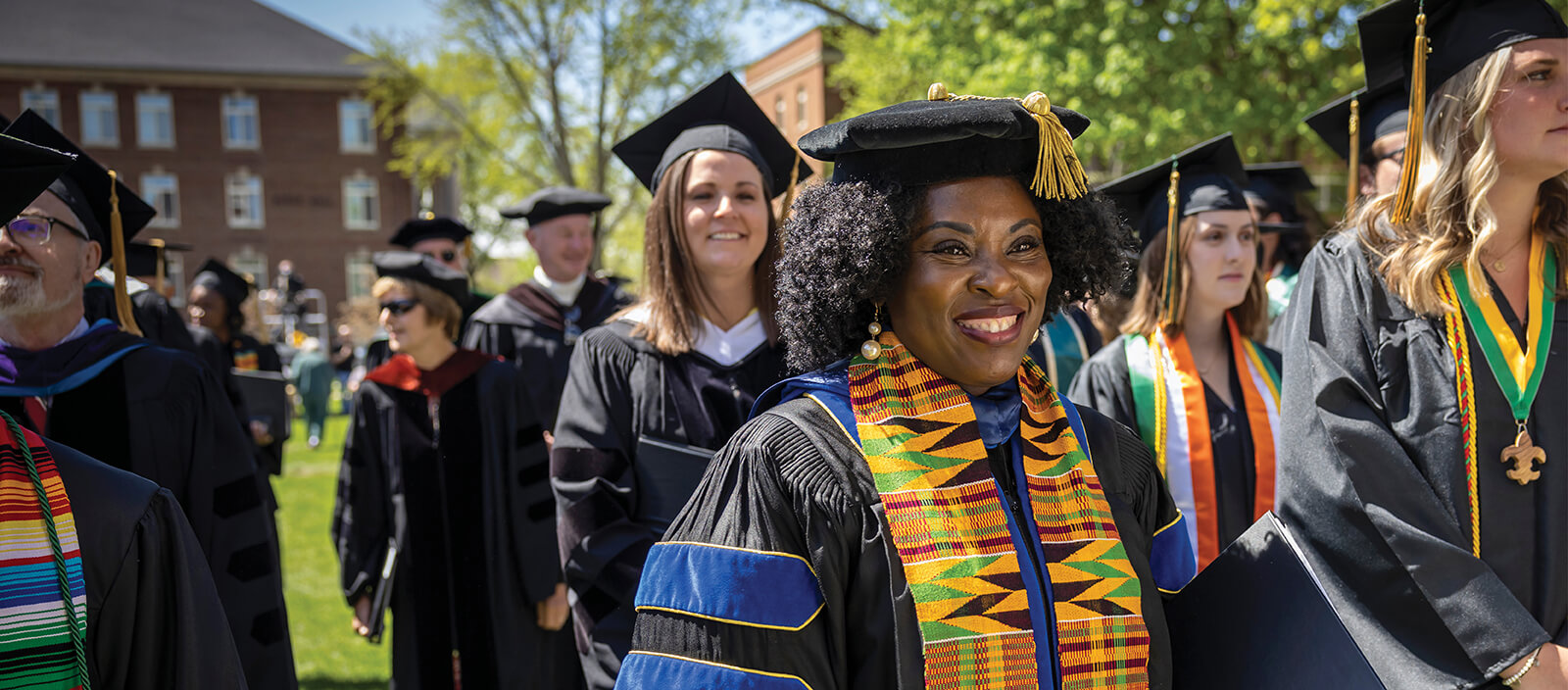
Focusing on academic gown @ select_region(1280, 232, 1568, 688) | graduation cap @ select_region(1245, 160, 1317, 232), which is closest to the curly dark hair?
academic gown @ select_region(1280, 232, 1568, 688)

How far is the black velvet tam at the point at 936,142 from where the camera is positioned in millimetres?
1529

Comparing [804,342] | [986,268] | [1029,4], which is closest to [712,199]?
[804,342]

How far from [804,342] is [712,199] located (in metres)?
1.31

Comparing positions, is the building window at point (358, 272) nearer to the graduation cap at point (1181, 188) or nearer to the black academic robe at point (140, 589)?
the graduation cap at point (1181, 188)

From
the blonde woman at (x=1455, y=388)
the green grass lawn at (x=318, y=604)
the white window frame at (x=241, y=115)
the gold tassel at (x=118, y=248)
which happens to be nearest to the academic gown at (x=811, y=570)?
the blonde woman at (x=1455, y=388)

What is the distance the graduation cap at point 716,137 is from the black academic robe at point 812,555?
165 centimetres

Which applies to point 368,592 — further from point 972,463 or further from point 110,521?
point 972,463

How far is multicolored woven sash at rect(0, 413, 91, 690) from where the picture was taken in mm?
1540

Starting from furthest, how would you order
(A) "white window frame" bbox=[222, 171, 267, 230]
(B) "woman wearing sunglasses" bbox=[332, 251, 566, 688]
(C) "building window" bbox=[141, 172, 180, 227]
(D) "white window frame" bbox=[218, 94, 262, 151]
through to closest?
(A) "white window frame" bbox=[222, 171, 267, 230] < (D) "white window frame" bbox=[218, 94, 262, 151] < (C) "building window" bbox=[141, 172, 180, 227] < (B) "woman wearing sunglasses" bbox=[332, 251, 566, 688]

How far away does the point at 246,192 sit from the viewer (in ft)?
113

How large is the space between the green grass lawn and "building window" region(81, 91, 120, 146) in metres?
26.7

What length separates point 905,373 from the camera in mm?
1685

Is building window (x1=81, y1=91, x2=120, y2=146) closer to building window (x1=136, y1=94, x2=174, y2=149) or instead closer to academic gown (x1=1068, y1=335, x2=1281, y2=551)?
building window (x1=136, y1=94, x2=174, y2=149)

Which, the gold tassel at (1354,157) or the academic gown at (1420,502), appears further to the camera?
the gold tassel at (1354,157)
